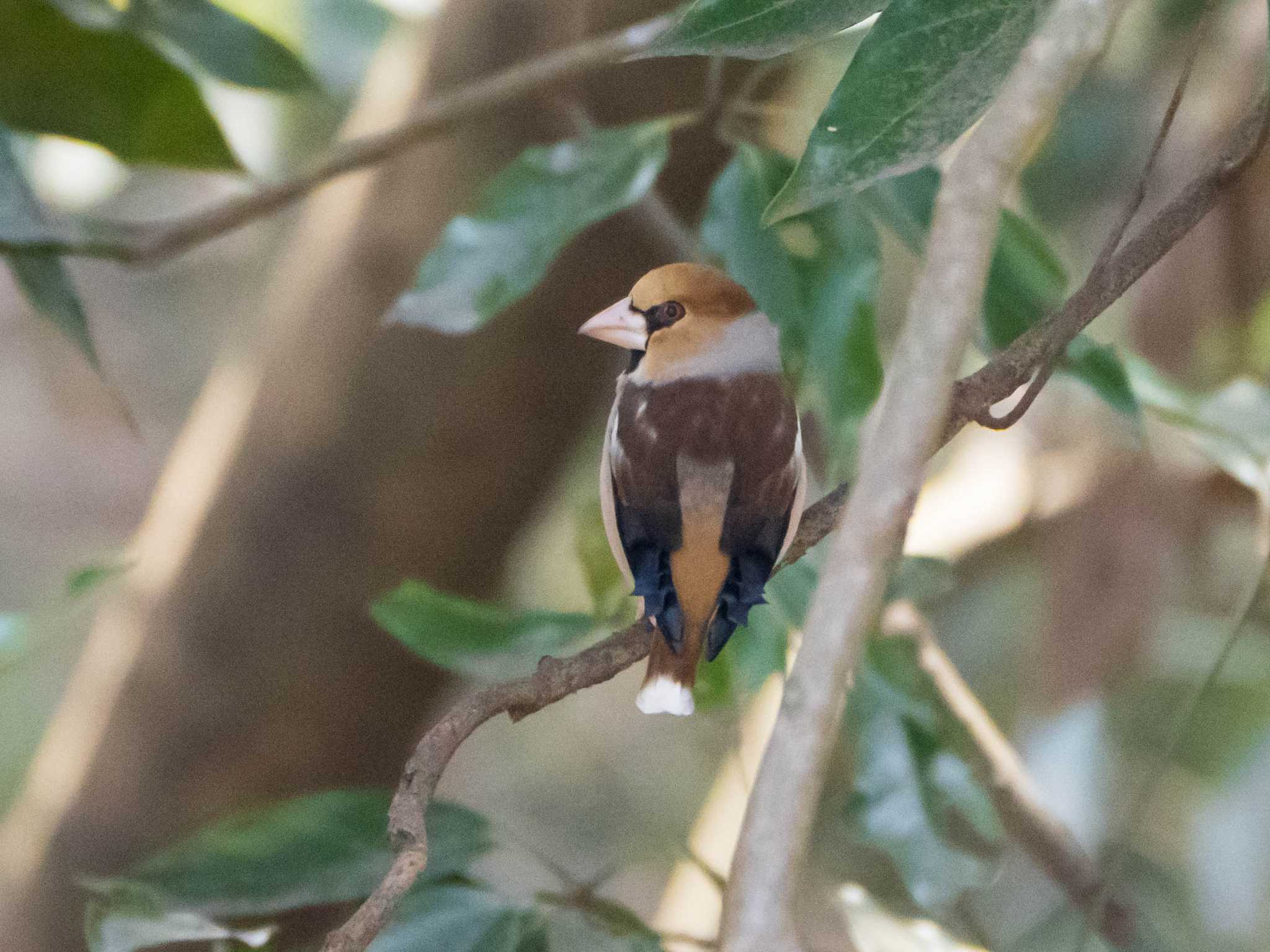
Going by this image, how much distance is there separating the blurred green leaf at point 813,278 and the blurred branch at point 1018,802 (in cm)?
39

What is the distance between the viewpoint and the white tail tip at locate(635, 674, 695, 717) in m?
0.50

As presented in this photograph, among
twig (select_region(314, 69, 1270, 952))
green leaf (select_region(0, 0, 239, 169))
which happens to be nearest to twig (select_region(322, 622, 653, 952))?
twig (select_region(314, 69, 1270, 952))

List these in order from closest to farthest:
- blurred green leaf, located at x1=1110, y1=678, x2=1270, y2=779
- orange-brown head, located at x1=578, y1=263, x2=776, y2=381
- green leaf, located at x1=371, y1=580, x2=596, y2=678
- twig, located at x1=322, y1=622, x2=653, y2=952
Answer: twig, located at x1=322, y1=622, x2=653, y2=952, orange-brown head, located at x1=578, y1=263, x2=776, y2=381, green leaf, located at x1=371, y1=580, x2=596, y2=678, blurred green leaf, located at x1=1110, y1=678, x2=1270, y2=779

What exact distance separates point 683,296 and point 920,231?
340 millimetres

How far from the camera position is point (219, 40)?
3.19 feet

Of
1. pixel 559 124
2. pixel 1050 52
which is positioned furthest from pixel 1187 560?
pixel 1050 52

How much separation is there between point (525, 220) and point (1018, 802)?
2.41 feet

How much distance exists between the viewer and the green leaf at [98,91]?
2.96ft

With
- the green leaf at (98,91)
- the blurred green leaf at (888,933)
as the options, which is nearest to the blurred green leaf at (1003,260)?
the blurred green leaf at (888,933)

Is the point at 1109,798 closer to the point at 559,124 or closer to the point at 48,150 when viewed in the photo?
the point at 559,124

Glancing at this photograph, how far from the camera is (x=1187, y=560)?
6.01 feet

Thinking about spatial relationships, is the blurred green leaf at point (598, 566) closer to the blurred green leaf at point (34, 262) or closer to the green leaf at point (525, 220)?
the green leaf at point (525, 220)

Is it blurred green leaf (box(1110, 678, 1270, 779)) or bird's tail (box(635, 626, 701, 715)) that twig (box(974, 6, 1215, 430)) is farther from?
blurred green leaf (box(1110, 678, 1270, 779))

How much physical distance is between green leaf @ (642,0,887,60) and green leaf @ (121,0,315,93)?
54cm
